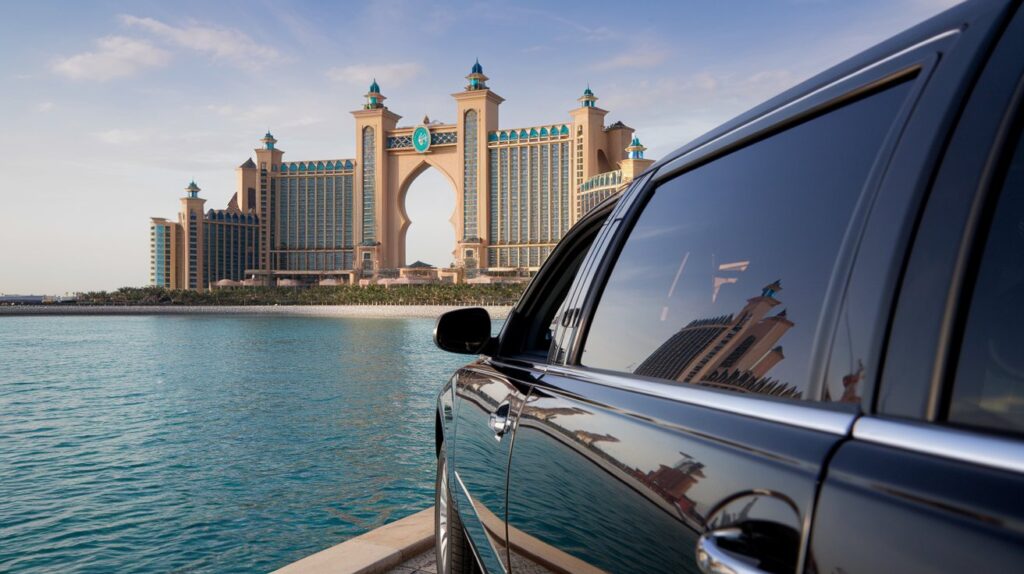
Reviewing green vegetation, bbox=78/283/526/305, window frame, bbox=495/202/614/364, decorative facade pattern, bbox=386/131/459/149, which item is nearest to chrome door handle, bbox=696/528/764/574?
window frame, bbox=495/202/614/364

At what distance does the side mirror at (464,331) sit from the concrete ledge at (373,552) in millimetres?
1761

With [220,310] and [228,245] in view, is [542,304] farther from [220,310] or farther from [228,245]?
[228,245]

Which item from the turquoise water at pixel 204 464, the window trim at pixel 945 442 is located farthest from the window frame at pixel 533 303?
the turquoise water at pixel 204 464

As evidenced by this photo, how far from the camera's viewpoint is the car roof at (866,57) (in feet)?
2.78

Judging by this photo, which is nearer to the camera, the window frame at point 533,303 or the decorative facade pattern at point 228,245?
the window frame at point 533,303

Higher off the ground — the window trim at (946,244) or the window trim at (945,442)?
the window trim at (946,244)

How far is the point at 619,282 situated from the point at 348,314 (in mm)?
106669

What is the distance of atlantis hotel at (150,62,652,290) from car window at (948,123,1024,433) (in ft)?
340

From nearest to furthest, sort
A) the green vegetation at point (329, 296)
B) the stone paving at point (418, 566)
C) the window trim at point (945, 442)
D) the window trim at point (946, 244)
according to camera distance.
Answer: the window trim at point (945, 442)
the window trim at point (946, 244)
the stone paving at point (418, 566)
the green vegetation at point (329, 296)

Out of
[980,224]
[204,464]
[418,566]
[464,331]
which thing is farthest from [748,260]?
[204,464]

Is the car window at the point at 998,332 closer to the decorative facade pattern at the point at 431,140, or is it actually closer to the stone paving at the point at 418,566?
the stone paving at the point at 418,566

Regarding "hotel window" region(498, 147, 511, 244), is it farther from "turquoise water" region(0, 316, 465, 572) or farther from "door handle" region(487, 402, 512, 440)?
"door handle" region(487, 402, 512, 440)

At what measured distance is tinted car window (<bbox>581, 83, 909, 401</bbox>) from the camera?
3.10ft

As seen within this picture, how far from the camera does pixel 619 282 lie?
5.53 ft
